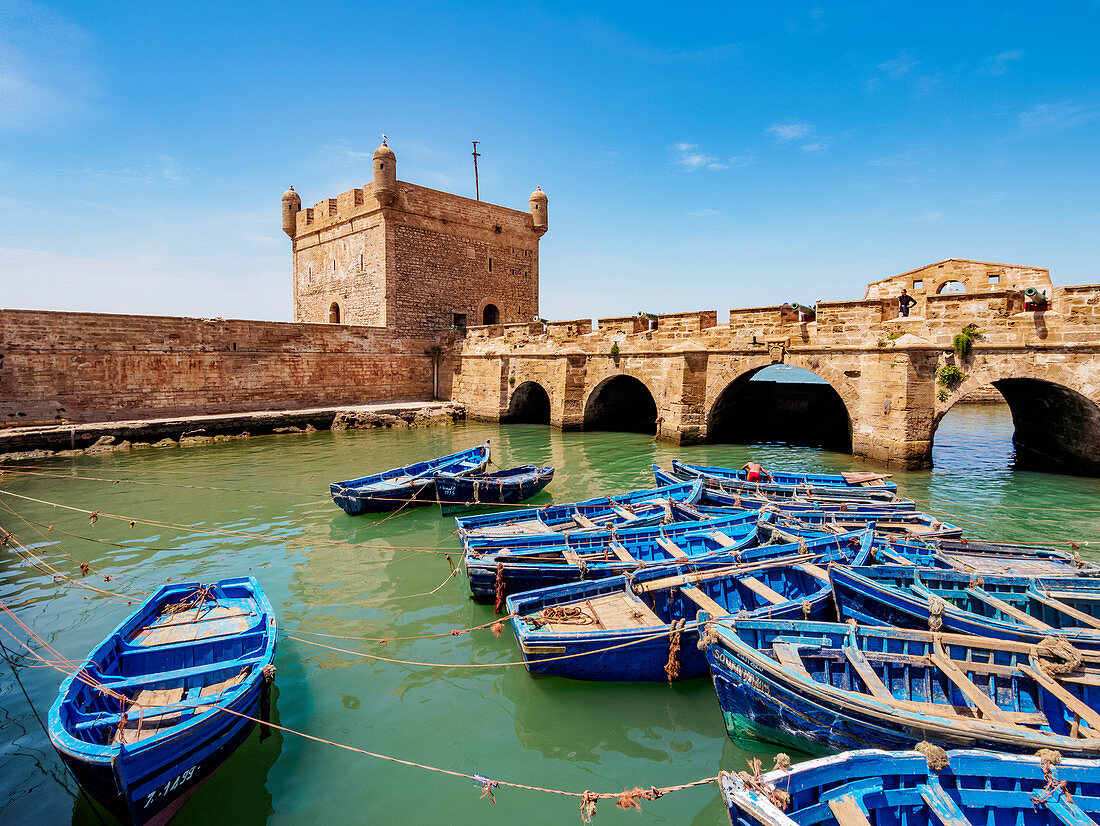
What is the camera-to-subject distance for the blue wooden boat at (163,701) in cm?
376

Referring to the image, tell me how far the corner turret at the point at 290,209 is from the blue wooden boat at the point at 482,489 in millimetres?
25378

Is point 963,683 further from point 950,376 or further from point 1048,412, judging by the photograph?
point 1048,412

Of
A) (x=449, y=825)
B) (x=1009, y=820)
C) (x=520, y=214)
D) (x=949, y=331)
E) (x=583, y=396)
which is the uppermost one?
(x=520, y=214)

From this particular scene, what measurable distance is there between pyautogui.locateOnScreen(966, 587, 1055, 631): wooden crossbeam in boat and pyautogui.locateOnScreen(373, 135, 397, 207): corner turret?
25.4 meters

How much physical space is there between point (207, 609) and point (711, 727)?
5.56m

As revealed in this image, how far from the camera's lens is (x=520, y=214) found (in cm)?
3111

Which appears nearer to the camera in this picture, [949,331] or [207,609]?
[207,609]

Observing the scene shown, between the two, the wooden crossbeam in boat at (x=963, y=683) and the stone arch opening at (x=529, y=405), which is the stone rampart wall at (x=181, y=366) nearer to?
the stone arch opening at (x=529, y=405)

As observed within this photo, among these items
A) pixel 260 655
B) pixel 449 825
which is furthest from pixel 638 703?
pixel 260 655

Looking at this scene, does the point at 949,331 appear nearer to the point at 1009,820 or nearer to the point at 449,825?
the point at 1009,820

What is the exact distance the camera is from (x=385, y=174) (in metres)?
24.7

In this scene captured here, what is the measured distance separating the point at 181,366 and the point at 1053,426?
97.0 feet

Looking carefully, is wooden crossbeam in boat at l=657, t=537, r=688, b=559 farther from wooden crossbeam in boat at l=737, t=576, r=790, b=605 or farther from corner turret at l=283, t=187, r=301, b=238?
corner turret at l=283, t=187, r=301, b=238

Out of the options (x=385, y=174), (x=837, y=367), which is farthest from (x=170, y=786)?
(x=385, y=174)
